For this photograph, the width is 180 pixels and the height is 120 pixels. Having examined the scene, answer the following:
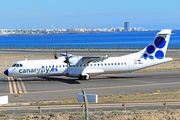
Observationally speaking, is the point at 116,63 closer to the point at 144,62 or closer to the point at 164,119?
the point at 144,62

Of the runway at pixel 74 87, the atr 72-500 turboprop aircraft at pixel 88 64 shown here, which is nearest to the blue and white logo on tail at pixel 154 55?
the atr 72-500 turboprop aircraft at pixel 88 64

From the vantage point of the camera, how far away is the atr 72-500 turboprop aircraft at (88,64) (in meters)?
36.6

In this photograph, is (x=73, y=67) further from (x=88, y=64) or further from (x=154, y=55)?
(x=154, y=55)

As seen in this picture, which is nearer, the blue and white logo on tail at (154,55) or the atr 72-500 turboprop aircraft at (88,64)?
the atr 72-500 turboprop aircraft at (88,64)

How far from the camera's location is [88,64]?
124ft

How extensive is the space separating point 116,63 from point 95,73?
138 inches

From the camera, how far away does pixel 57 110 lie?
1844 cm

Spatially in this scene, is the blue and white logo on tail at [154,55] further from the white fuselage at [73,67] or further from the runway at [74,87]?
Answer: the runway at [74,87]

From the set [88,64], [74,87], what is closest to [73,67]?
[88,64]

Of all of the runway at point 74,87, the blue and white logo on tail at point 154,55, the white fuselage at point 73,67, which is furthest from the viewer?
the blue and white logo on tail at point 154,55

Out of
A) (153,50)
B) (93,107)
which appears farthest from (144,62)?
(93,107)

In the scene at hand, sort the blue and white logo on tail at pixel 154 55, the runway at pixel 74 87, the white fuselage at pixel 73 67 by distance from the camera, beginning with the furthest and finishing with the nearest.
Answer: the blue and white logo on tail at pixel 154 55 → the white fuselage at pixel 73 67 → the runway at pixel 74 87

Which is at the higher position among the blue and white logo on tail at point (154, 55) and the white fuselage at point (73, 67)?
the blue and white logo on tail at point (154, 55)

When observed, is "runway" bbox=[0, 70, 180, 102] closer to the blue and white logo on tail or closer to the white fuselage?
the white fuselage
